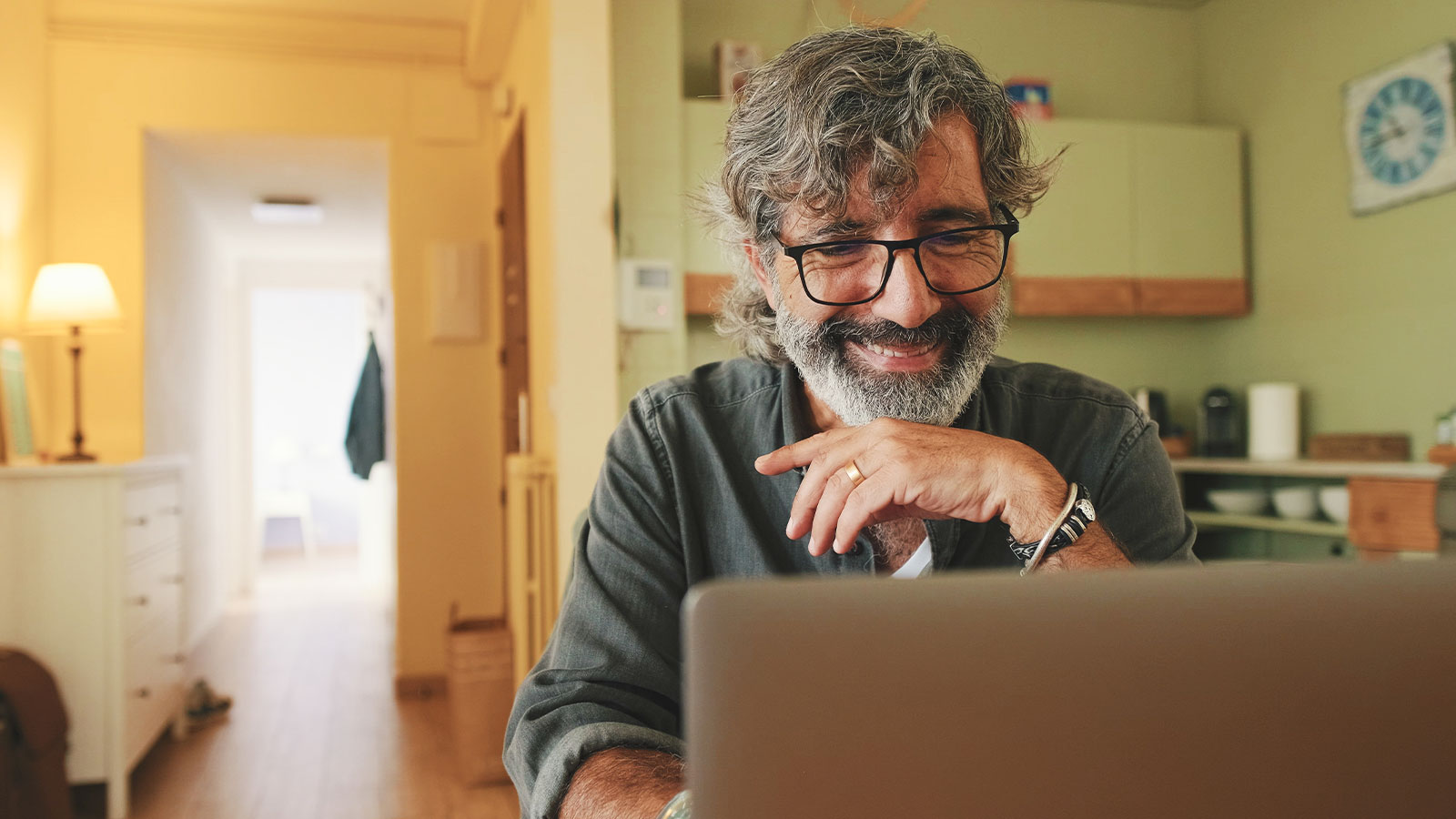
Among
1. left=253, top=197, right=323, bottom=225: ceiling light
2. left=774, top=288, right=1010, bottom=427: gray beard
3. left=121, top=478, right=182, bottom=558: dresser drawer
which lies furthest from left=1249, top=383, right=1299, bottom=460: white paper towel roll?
left=253, top=197, right=323, bottom=225: ceiling light

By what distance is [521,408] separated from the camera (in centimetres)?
370

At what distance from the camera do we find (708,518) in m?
1.00

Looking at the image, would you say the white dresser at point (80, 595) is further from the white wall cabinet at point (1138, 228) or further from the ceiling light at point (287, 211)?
the white wall cabinet at point (1138, 228)

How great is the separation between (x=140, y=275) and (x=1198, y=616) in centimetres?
444

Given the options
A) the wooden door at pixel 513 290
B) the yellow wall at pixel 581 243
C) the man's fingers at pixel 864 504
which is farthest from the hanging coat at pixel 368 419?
the man's fingers at pixel 864 504

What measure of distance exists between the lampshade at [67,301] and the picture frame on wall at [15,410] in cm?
16

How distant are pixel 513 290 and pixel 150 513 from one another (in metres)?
1.50

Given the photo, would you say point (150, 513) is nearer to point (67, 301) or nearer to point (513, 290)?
point (67, 301)

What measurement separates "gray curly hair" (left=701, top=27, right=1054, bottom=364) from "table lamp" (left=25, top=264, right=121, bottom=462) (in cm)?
296

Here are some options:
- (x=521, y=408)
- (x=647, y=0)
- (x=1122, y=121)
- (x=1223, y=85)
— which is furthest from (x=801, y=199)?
(x=1223, y=85)

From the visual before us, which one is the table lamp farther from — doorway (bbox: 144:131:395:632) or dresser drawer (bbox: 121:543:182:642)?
doorway (bbox: 144:131:395:632)

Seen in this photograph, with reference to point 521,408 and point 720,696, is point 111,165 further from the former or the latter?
point 720,696

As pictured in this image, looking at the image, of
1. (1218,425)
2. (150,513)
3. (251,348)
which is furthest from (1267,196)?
(251,348)

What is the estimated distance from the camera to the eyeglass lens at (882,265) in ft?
3.16
